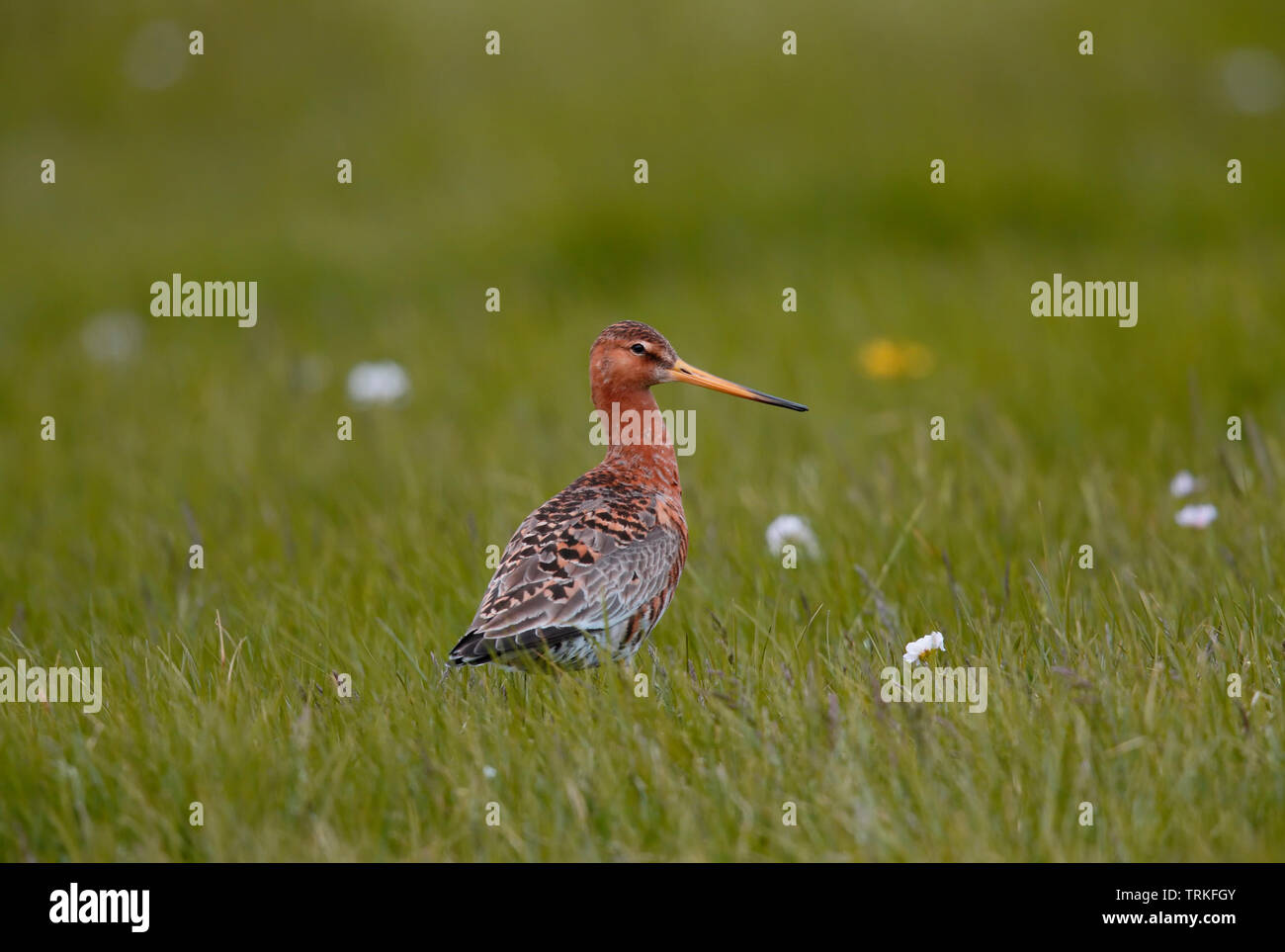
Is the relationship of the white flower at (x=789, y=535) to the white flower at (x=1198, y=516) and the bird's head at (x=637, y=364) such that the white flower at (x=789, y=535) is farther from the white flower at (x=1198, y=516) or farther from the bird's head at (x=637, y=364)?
the white flower at (x=1198, y=516)

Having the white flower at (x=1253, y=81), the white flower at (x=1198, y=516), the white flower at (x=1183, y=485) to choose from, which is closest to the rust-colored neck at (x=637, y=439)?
the white flower at (x=1198, y=516)

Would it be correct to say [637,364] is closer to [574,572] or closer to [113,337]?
[574,572]

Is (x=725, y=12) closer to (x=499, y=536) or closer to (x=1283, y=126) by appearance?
(x=1283, y=126)

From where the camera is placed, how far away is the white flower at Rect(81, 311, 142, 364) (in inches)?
421

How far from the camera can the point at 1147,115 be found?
42.3 feet

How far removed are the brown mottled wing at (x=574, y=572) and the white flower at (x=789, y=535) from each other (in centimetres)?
85

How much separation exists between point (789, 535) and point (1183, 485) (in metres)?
1.78

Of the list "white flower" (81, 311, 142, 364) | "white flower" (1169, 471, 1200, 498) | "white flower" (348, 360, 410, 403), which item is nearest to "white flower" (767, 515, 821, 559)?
"white flower" (1169, 471, 1200, 498)

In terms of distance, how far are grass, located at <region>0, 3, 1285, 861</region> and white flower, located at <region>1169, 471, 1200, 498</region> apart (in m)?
0.11

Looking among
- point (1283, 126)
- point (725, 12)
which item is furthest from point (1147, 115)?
point (725, 12)

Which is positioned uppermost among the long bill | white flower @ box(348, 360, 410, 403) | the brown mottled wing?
white flower @ box(348, 360, 410, 403)

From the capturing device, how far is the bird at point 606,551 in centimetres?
448

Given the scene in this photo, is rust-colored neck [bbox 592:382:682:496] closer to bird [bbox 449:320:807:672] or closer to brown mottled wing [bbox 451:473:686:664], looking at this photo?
bird [bbox 449:320:807:672]

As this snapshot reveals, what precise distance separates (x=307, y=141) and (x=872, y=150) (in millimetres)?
6006
